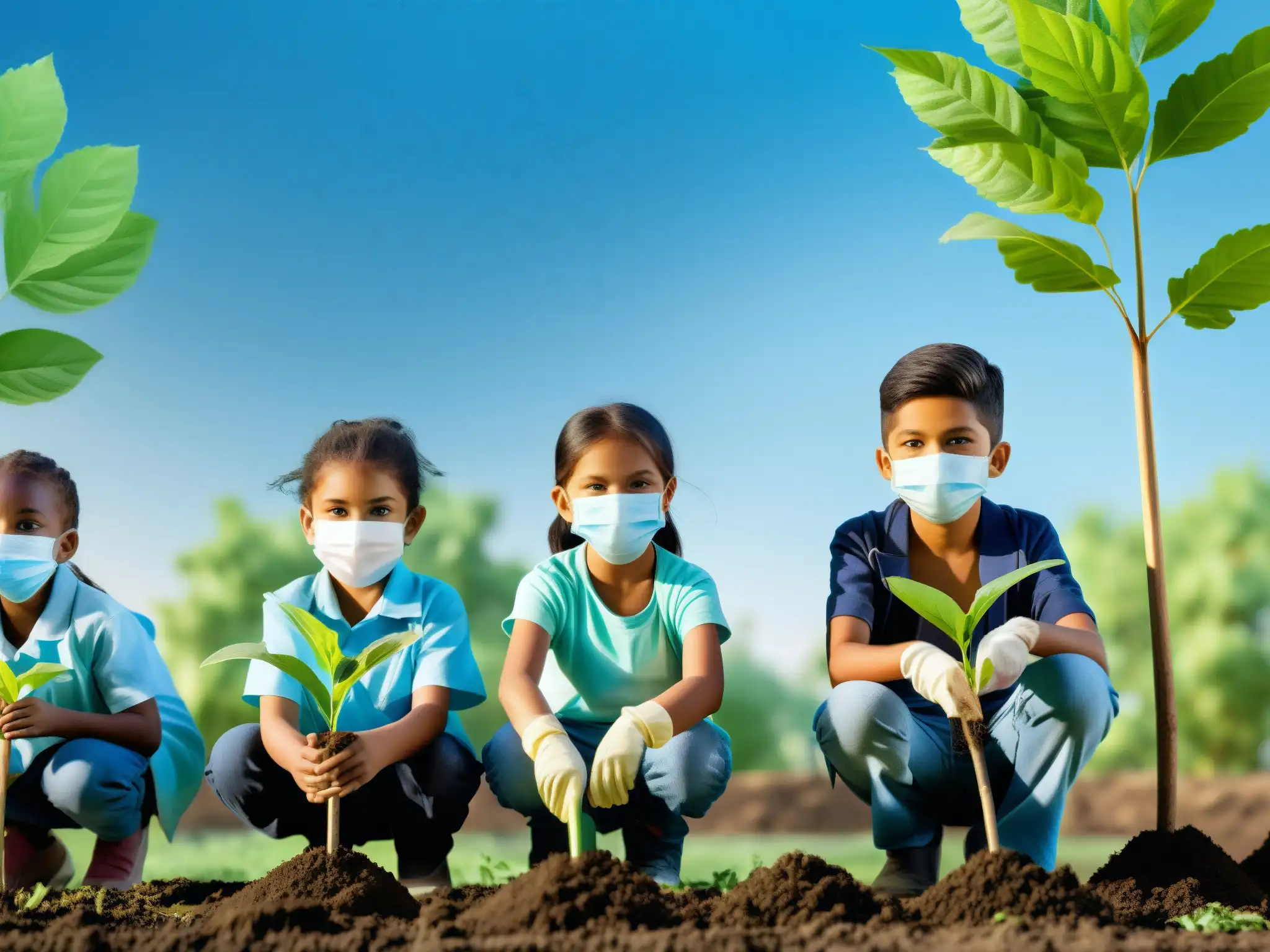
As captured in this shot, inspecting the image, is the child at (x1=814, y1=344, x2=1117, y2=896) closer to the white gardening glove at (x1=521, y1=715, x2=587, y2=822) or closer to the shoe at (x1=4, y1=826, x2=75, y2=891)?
the white gardening glove at (x1=521, y1=715, x2=587, y2=822)

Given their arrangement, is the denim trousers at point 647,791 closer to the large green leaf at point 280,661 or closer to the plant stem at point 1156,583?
the large green leaf at point 280,661

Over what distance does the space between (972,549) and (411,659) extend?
46.3 inches

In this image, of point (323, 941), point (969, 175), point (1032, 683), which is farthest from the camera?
point (969, 175)

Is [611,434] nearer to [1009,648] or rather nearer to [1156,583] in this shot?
[1009,648]

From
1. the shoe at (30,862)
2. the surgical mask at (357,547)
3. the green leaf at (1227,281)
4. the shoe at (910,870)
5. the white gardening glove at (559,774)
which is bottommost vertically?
the shoe at (30,862)

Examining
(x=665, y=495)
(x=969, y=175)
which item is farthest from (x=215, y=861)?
(x=969, y=175)

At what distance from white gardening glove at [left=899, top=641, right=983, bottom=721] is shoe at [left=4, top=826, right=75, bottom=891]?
6.35ft

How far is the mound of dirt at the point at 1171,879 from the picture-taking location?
169 cm

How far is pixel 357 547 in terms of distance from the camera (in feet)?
7.11

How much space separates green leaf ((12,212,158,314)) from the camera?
2359 mm

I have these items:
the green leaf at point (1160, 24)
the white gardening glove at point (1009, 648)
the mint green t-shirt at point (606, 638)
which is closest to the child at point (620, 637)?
the mint green t-shirt at point (606, 638)

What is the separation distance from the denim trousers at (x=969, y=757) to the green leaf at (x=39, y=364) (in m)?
1.78

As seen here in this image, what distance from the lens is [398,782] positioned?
2115 mm

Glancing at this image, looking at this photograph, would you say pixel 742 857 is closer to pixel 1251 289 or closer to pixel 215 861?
pixel 215 861
